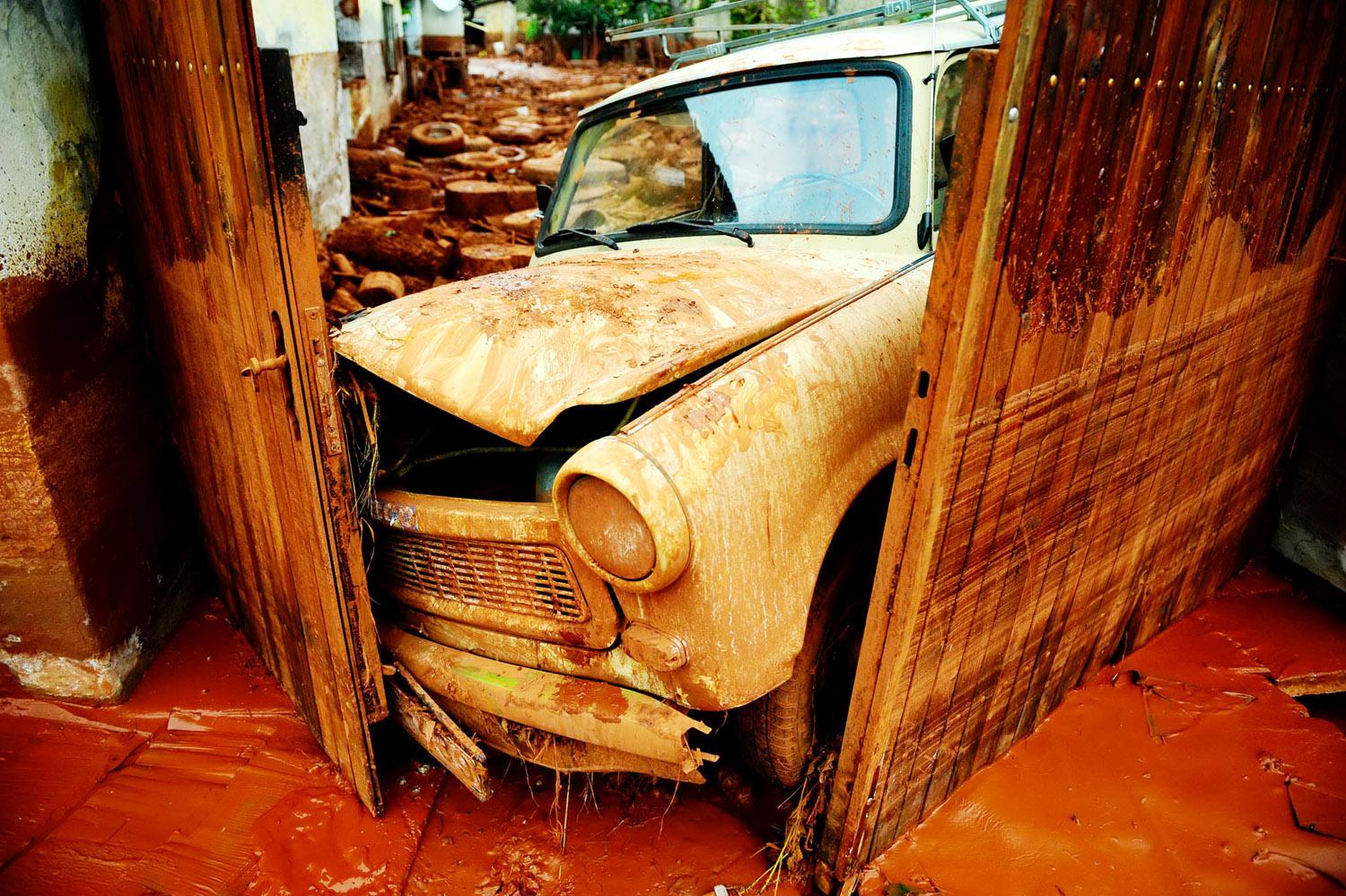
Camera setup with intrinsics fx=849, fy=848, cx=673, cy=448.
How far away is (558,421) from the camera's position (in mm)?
2406

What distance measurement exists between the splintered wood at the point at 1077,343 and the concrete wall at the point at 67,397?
7.73 ft

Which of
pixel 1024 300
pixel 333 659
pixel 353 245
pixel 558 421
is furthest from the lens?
pixel 353 245

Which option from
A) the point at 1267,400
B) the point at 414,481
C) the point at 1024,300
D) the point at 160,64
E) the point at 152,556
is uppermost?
the point at 160,64

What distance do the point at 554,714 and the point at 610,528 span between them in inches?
24.1

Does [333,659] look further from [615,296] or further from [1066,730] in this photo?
[1066,730]

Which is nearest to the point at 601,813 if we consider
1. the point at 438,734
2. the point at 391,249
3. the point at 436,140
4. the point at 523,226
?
the point at 438,734

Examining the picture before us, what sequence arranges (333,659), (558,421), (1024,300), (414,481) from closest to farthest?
(1024,300) < (333,659) < (558,421) < (414,481)

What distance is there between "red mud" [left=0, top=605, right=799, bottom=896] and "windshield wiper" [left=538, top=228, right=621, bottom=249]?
1895 mm

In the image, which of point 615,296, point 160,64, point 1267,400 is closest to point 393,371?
point 615,296

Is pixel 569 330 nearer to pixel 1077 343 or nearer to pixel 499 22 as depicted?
pixel 1077 343

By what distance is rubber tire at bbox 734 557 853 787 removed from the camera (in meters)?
2.17

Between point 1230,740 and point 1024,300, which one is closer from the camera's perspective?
point 1024,300

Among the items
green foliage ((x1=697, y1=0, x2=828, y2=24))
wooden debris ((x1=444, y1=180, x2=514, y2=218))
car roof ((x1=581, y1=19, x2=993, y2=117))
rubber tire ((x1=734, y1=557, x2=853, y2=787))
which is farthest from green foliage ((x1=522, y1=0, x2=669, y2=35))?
rubber tire ((x1=734, y1=557, x2=853, y2=787))

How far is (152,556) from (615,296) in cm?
193
